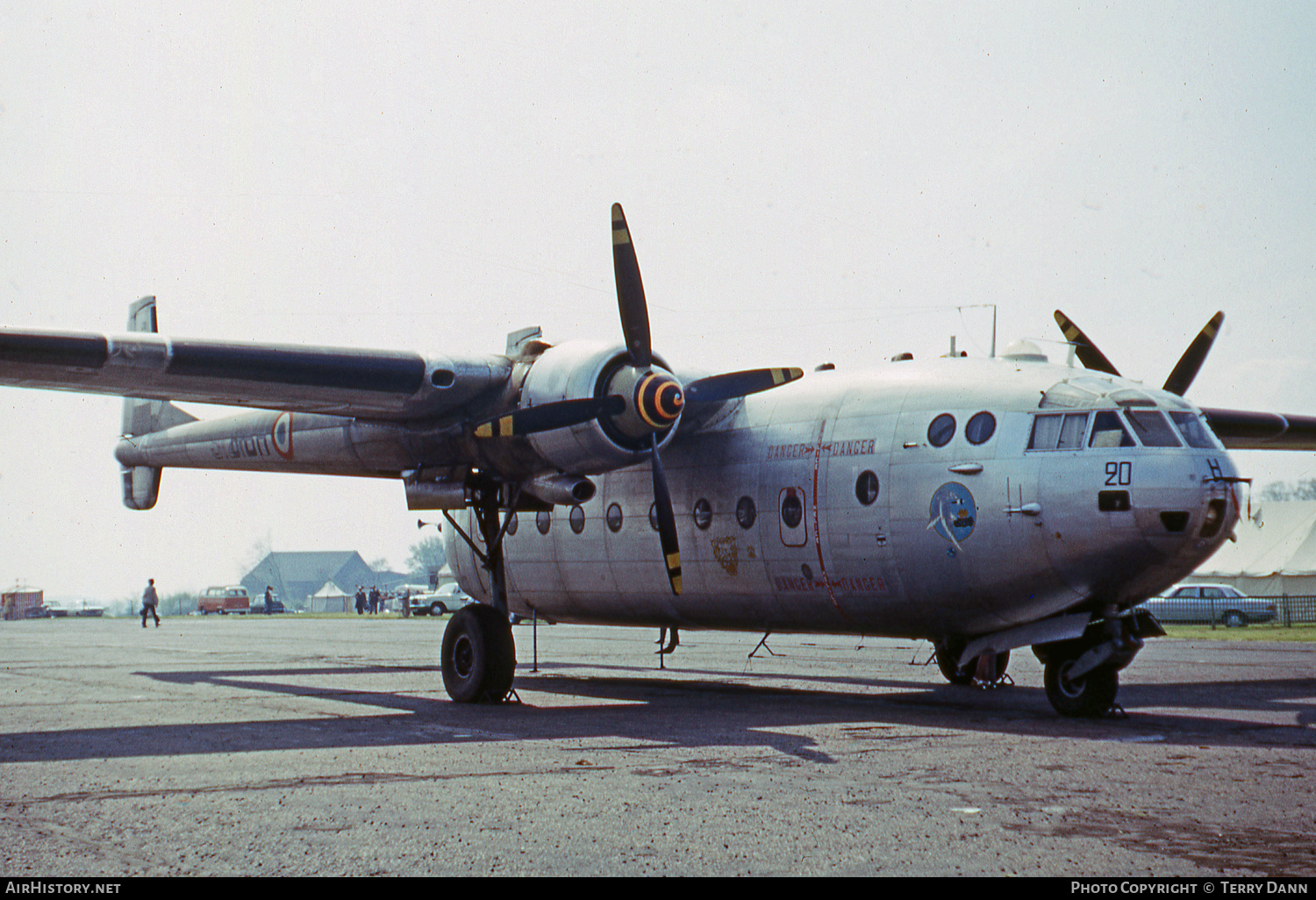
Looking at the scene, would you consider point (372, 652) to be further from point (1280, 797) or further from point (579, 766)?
point (1280, 797)

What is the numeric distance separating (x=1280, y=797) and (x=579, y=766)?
205 inches

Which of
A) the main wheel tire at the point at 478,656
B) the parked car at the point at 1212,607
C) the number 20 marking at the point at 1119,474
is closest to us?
the number 20 marking at the point at 1119,474

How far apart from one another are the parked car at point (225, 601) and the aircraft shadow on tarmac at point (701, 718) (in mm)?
69574

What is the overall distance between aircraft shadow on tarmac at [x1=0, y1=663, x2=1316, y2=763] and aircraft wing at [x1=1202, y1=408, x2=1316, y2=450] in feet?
15.8

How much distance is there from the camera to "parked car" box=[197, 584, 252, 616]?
85.0 m

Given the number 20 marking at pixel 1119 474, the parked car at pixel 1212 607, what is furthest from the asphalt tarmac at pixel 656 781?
the parked car at pixel 1212 607

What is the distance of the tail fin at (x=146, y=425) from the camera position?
898 inches

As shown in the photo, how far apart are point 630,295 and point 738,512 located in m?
3.37

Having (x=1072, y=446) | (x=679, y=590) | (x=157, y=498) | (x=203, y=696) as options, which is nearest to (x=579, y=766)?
(x=679, y=590)

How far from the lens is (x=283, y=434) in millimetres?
18641

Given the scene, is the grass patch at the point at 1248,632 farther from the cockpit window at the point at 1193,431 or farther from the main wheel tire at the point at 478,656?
the main wheel tire at the point at 478,656

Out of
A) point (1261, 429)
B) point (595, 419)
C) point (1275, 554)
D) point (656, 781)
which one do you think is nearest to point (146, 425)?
point (595, 419)

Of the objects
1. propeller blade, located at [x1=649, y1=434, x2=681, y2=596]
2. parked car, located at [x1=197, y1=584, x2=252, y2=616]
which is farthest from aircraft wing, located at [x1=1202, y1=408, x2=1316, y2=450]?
parked car, located at [x1=197, y1=584, x2=252, y2=616]

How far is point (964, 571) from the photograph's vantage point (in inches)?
528
